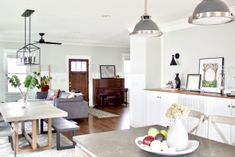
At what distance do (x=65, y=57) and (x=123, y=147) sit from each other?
7.99m

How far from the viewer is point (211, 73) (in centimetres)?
466

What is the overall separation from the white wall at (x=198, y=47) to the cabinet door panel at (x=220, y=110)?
69cm

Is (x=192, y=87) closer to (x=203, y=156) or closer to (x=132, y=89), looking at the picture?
(x=132, y=89)

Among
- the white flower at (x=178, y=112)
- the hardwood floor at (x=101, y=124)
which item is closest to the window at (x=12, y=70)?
the hardwood floor at (x=101, y=124)

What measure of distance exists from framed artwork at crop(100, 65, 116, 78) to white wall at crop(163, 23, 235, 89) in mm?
4670

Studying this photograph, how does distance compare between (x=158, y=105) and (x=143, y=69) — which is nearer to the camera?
(x=158, y=105)

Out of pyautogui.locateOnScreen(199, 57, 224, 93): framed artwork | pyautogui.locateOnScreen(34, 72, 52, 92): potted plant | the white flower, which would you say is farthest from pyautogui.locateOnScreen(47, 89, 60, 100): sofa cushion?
the white flower

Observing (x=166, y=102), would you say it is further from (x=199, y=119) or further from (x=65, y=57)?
(x=65, y=57)

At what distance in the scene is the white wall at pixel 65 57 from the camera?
29.8 feet

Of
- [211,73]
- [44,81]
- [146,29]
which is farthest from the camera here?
[44,81]

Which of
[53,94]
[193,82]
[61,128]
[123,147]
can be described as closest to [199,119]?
[123,147]

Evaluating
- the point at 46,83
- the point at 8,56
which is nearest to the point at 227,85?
the point at 46,83

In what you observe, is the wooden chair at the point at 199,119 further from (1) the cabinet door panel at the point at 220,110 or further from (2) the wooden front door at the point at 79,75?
(2) the wooden front door at the point at 79,75

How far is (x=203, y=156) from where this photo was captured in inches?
66.1
